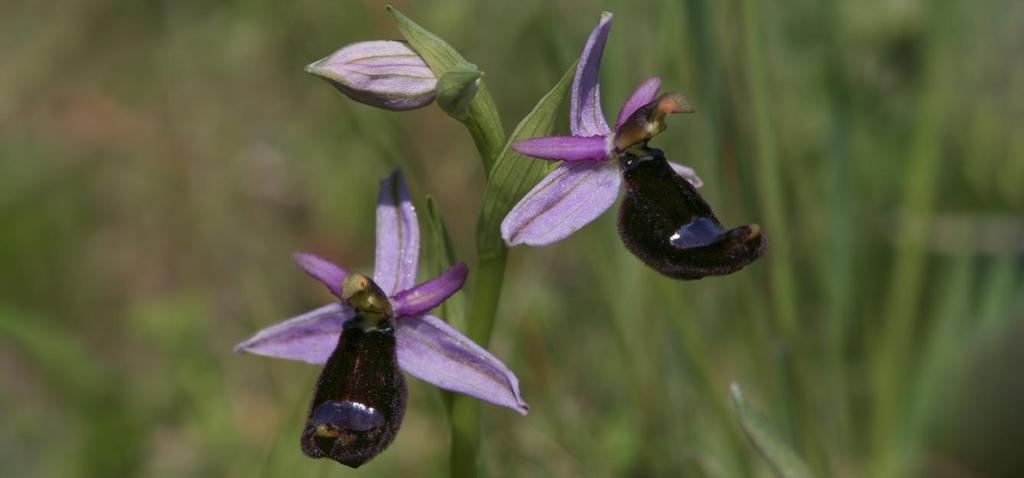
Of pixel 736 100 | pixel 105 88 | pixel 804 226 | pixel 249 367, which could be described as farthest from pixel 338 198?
pixel 736 100

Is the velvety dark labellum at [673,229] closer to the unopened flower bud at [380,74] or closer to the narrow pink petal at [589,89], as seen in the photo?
the narrow pink petal at [589,89]

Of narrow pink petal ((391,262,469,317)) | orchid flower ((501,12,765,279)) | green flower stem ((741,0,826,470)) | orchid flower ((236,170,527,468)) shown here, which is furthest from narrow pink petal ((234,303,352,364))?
green flower stem ((741,0,826,470))

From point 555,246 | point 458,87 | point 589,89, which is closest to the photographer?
point 458,87

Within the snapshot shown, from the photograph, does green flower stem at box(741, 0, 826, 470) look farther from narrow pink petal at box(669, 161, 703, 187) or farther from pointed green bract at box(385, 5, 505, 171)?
pointed green bract at box(385, 5, 505, 171)

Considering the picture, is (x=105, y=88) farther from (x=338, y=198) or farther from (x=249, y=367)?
(x=249, y=367)

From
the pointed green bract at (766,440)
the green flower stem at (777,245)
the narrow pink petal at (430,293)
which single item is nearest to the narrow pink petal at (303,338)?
the narrow pink petal at (430,293)

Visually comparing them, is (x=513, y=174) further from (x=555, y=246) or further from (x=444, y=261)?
(x=555, y=246)

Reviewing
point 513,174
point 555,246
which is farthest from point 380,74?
point 555,246

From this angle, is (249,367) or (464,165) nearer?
(249,367)
